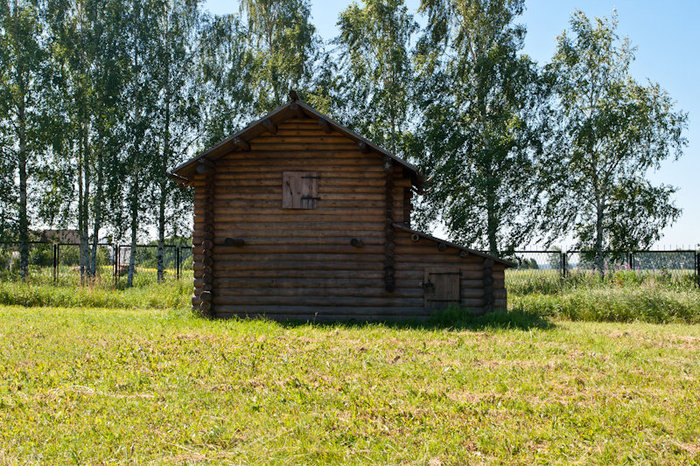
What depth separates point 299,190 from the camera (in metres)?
13.8

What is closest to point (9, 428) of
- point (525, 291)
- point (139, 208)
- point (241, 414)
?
point (241, 414)

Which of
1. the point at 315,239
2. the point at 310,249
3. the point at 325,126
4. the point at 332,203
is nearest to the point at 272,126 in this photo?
the point at 325,126

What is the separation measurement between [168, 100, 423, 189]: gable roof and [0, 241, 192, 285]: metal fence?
702cm

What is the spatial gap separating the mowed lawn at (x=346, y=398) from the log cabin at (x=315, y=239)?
10.1ft

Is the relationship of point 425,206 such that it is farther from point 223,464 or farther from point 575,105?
point 223,464

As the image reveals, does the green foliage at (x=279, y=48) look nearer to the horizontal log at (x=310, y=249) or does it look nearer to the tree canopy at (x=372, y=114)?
the tree canopy at (x=372, y=114)

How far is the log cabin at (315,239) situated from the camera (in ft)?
44.3

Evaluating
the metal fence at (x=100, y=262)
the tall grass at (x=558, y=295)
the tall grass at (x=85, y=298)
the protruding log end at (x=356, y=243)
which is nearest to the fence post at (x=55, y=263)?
the metal fence at (x=100, y=262)

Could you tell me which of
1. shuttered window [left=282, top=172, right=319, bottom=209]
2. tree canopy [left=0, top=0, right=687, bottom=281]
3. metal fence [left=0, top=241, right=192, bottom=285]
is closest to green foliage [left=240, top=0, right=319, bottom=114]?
tree canopy [left=0, top=0, right=687, bottom=281]

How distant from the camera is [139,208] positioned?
23484 mm

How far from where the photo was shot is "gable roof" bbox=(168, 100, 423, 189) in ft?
43.6

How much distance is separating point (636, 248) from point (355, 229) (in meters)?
14.2

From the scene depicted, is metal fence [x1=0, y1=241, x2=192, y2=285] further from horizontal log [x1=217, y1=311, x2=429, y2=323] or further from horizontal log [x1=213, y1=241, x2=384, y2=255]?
horizontal log [x1=217, y1=311, x2=429, y2=323]

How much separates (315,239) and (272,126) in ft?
10.4
